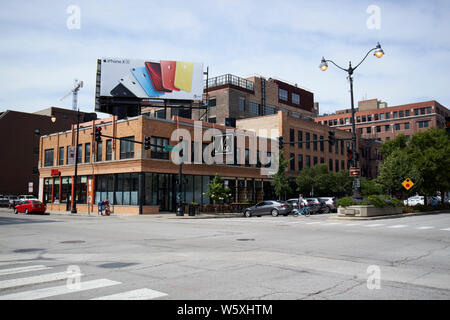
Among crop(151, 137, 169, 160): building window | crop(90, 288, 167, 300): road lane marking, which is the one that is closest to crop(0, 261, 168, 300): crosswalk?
crop(90, 288, 167, 300): road lane marking

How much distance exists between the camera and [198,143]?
42.4 metres

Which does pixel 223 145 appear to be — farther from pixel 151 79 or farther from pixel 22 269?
pixel 22 269

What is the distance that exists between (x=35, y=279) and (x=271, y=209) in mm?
28126

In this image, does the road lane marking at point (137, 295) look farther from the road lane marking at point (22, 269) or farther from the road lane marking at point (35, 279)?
the road lane marking at point (22, 269)

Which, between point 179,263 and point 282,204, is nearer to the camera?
point 179,263

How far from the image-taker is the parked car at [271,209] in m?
33.8

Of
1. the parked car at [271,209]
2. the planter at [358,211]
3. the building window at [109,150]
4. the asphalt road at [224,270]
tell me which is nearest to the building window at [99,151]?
the building window at [109,150]

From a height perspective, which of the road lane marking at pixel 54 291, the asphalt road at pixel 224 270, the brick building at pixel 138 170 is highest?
the brick building at pixel 138 170

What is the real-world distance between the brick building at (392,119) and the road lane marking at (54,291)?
101382mm

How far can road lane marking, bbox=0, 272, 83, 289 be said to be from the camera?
695cm

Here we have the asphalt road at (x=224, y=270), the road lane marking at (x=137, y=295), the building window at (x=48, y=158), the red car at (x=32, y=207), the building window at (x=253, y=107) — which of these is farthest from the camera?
the building window at (x=253, y=107)

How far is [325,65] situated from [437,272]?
20.7 metres
